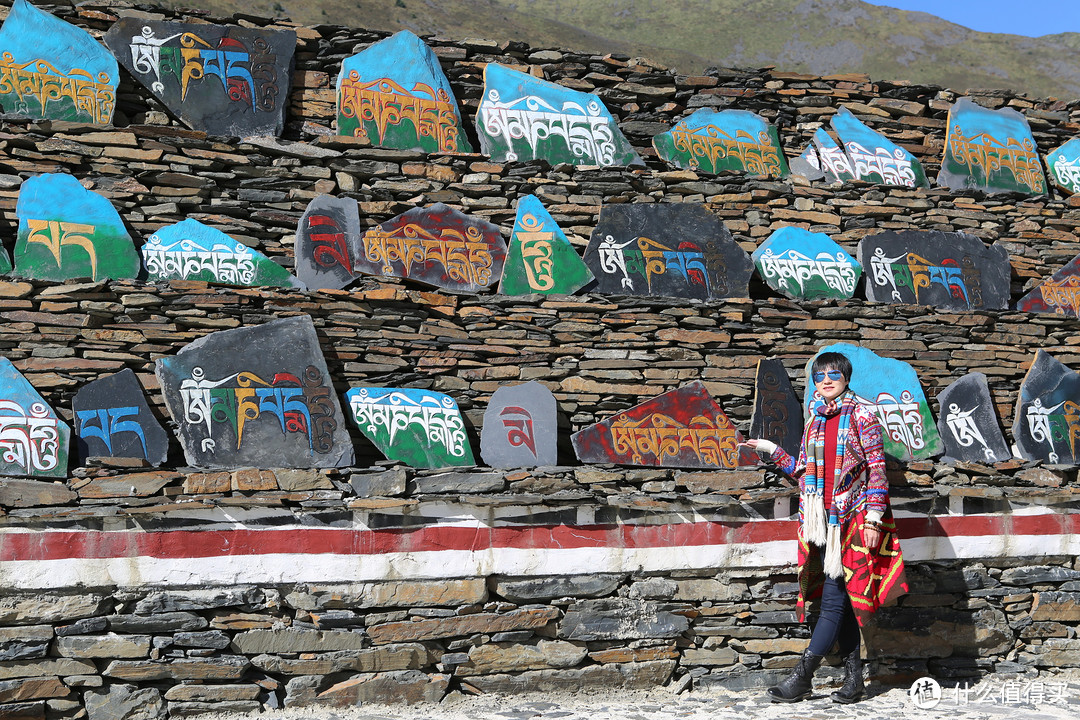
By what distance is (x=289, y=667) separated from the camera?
319 centimetres

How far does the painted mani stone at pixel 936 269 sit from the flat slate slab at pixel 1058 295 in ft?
0.61

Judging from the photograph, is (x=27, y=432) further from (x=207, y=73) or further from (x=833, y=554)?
(x=833, y=554)

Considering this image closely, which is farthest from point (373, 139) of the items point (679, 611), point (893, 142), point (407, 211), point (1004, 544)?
point (1004, 544)

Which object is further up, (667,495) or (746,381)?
(746,381)

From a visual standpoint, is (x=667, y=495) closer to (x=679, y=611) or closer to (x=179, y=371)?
(x=679, y=611)

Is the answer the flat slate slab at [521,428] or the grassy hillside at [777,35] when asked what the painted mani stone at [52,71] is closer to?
the flat slate slab at [521,428]

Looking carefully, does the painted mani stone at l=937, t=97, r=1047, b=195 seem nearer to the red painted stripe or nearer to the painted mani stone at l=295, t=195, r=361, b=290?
the red painted stripe

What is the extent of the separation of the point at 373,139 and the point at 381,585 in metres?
2.62

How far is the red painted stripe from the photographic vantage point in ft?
10.1

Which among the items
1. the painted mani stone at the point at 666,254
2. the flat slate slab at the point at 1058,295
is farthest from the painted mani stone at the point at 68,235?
the flat slate slab at the point at 1058,295

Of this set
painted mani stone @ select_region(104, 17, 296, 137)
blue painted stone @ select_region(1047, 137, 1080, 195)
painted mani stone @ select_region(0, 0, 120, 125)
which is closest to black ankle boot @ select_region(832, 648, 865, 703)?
painted mani stone @ select_region(104, 17, 296, 137)

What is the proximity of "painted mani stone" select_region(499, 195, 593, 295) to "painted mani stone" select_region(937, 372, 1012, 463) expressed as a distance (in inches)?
88.9

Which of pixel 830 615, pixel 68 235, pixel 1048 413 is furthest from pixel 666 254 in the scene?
pixel 68 235

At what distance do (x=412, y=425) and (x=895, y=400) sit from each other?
9.11 ft
